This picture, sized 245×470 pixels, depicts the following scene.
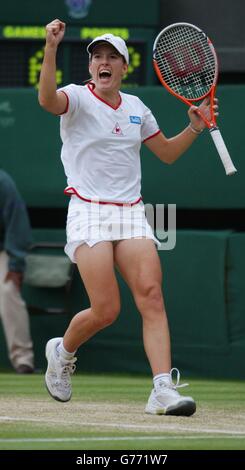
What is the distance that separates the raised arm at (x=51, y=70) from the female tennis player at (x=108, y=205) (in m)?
0.04

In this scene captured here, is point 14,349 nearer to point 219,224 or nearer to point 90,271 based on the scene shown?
point 219,224

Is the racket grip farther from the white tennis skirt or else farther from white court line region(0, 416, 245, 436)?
white court line region(0, 416, 245, 436)

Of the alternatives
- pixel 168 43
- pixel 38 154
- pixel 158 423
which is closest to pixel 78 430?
pixel 158 423

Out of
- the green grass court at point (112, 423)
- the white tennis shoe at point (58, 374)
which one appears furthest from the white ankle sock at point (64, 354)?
the green grass court at point (112, 423)

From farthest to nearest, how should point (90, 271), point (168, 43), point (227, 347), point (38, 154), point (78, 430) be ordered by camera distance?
point (38, 154)
point (227, 347)
point (168, 43)
point (90, 271)
point (78, 430)

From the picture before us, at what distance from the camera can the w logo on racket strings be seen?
7.64 metres

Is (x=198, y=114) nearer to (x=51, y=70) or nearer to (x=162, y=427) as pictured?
(x=51, y=70)

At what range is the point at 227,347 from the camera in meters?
10.5

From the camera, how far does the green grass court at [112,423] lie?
5590 mm

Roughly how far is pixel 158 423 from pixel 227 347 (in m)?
4.22

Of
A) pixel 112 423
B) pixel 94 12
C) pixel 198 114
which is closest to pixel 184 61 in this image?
pixel 198 114

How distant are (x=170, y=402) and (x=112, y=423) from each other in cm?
42

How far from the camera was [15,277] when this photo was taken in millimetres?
11156

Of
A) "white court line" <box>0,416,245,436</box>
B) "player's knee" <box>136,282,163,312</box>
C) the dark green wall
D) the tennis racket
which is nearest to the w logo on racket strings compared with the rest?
the tennis racket
